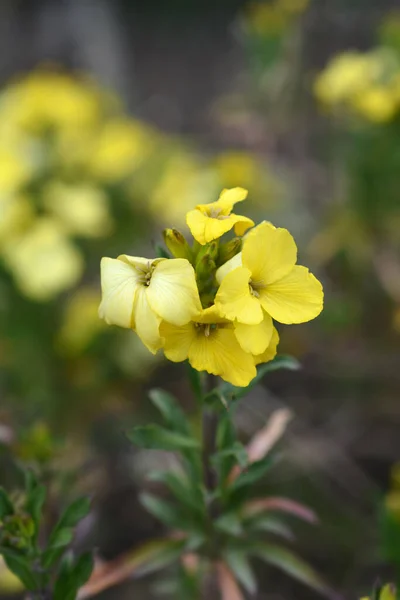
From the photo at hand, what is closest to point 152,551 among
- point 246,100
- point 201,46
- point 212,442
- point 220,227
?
point 212,442

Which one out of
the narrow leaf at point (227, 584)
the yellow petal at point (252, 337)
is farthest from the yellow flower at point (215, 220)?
the narrow leaf at point (227, 584)

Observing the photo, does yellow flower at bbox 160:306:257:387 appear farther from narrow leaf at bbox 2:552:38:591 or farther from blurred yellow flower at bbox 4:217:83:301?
blurred yellow flower at bbox 4:217:83:301

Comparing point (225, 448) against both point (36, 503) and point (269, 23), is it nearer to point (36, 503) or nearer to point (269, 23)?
point (36, 503)

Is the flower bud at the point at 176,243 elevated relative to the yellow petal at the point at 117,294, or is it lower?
elevated

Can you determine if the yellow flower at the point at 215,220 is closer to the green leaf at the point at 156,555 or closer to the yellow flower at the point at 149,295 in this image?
the yellow flower at the point at 149,295

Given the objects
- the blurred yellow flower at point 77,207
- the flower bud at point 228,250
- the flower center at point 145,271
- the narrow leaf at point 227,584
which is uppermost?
the flower bud at point 228,250

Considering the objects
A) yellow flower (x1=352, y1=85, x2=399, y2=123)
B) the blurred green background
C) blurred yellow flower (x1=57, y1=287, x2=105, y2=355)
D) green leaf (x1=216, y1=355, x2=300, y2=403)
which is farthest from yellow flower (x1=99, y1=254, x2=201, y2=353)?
blurred yellow flower (x1=57, y1=287, x2=105, y2=355)
